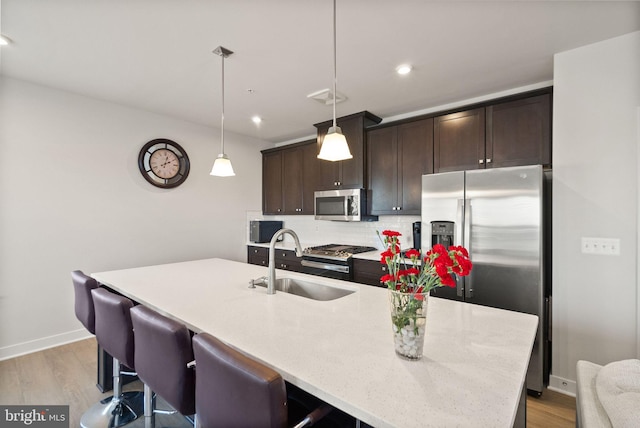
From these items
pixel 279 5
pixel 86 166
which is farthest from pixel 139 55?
pixel 86 166

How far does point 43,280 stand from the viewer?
2.85 metres

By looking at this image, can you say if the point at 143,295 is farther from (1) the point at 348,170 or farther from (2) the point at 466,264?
(1) the point at 348,170

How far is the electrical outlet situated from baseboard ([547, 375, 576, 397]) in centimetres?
96

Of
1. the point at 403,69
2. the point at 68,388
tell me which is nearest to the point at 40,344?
the point at 68,388

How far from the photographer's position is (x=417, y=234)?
3262mm

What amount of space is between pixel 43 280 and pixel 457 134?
425 centimetres

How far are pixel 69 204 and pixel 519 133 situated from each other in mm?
4292

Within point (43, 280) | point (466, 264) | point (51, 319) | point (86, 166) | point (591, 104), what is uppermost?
point (591, 104)

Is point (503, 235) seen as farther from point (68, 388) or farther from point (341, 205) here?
point (68, 388)

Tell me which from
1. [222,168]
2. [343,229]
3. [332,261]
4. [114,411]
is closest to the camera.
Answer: [114,411]

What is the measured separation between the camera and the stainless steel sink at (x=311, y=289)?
1.96 meters

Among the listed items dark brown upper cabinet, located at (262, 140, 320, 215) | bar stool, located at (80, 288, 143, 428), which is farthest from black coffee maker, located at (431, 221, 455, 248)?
bar stool, located at (80, 288, 143, 428)

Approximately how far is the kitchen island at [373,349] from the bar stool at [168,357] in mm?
134

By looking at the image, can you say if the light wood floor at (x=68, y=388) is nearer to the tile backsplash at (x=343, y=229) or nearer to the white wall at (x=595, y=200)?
the white wall at (x=595, y=200)
